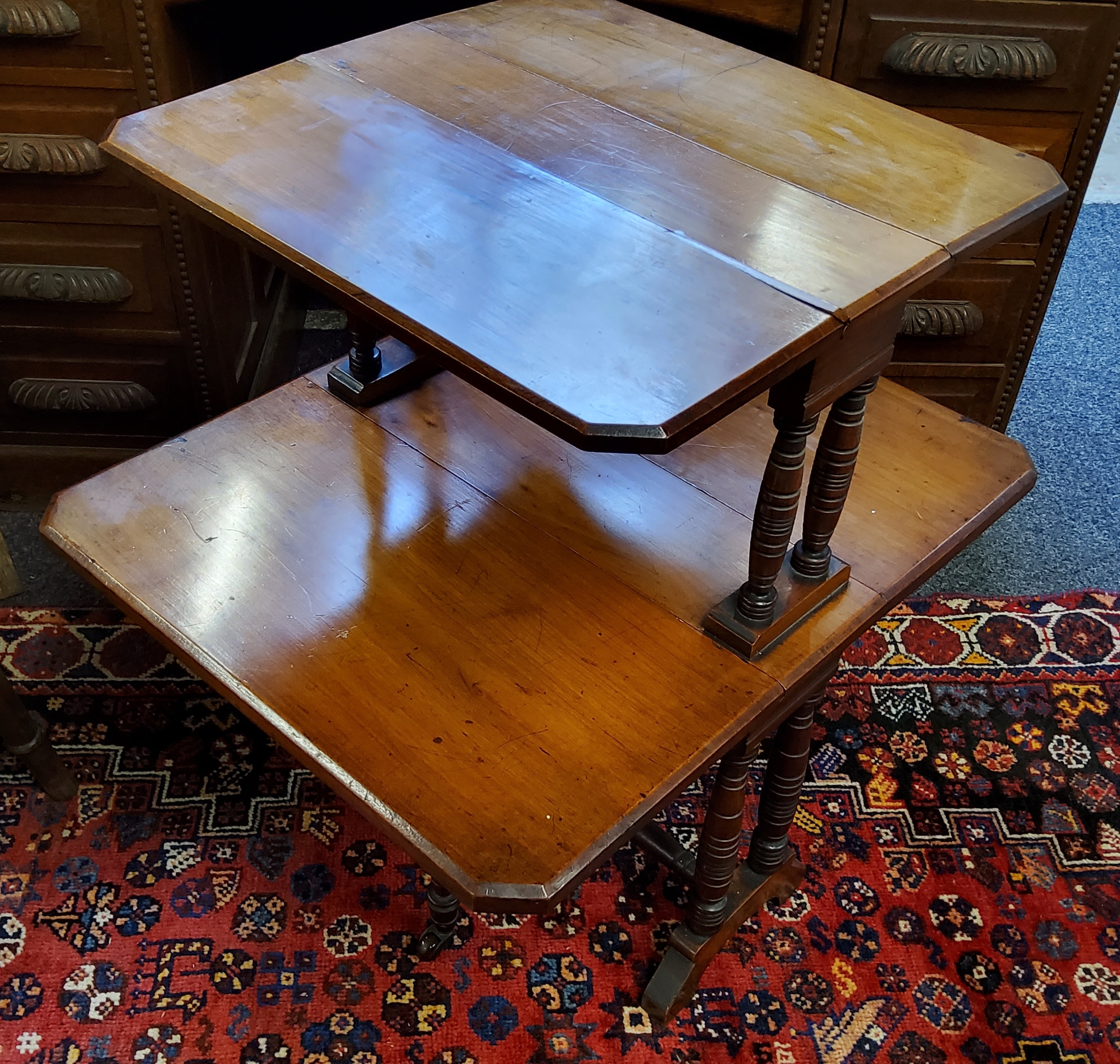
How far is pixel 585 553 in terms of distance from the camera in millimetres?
1291

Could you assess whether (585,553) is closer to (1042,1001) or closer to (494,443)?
(494,443)

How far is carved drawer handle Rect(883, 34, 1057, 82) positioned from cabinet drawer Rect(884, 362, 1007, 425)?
19.8 inches

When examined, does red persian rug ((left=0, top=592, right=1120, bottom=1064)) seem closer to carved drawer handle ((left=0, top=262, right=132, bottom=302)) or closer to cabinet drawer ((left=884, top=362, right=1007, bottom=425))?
cabinet drawer ((left=884, top=362, right=1007, bottom=425))

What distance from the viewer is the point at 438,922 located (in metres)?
1.48

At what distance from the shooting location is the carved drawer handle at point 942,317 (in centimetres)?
189

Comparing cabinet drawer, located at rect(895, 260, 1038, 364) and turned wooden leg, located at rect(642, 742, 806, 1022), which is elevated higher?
cabinet drawer, located at rect(895, 260, 1038, 364)

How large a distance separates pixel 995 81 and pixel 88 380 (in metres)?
1.57

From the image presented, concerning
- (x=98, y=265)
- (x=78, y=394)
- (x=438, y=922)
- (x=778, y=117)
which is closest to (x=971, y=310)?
(x=778, y=117)

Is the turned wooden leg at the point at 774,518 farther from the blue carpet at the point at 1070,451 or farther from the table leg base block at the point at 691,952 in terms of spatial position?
the blue carpet at the point at 1070,451

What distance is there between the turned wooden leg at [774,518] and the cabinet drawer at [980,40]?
0.83m

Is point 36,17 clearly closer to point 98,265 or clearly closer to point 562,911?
point 98,265

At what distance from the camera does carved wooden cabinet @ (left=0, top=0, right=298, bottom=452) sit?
1.66 m

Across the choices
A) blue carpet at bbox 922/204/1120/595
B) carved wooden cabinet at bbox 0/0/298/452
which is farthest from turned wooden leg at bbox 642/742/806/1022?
carved wooden cabinet at bbox 0/0/298/452

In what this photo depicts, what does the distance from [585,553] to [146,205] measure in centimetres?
101
